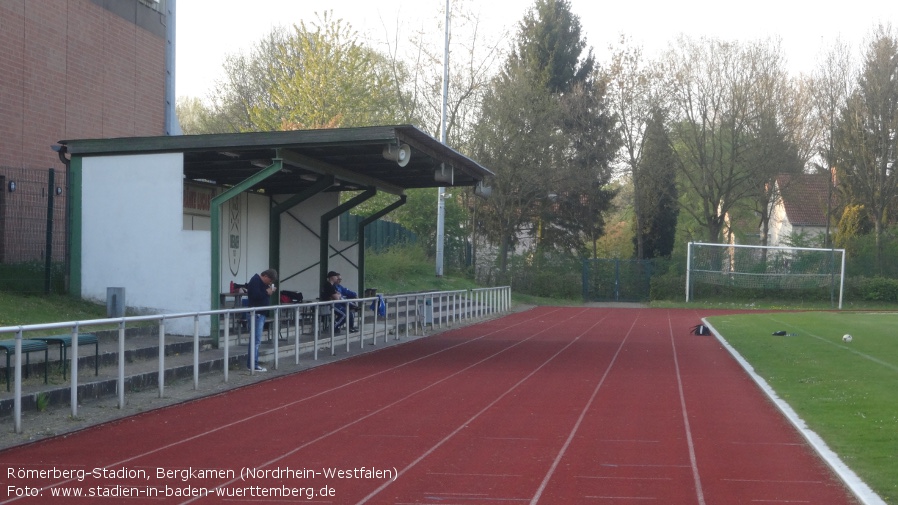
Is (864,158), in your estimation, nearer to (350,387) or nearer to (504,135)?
(504,135)

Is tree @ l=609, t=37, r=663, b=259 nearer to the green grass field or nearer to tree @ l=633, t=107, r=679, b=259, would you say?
tree @ l=633, t=107, r=679, b=259

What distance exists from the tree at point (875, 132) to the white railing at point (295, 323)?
22.2 m

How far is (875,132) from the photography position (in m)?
43.6

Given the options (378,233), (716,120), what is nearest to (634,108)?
(716,120)

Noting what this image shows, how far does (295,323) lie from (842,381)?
27.5 ft

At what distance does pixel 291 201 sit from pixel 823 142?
3461 cm

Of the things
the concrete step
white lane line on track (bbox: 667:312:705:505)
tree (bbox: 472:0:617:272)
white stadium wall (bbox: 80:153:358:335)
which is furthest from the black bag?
tree (bbox: 472:0:617:272)

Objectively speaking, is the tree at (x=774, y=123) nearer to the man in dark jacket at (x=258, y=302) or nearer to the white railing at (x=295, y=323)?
the white railing at (x=295, y=323)

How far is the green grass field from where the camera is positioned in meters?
7.85

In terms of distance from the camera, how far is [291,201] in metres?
18.5

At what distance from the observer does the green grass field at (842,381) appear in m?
7.85

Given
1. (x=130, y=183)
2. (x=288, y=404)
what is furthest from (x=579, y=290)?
(x=288, y=404)

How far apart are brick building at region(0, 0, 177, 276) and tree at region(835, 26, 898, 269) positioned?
32374mm

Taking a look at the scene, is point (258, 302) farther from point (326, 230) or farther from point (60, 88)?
point (60, 88)
